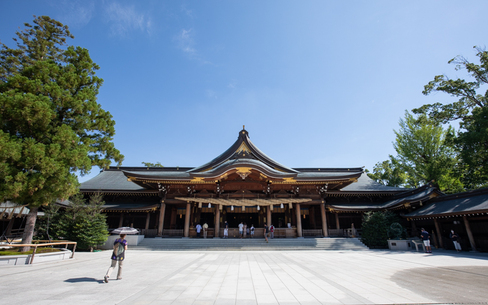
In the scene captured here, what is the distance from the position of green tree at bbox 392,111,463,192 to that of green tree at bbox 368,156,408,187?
6.37 feet

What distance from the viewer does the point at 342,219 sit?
2178cm

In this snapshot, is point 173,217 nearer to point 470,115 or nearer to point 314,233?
point 314,233

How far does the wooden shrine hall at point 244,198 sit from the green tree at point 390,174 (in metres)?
11.5

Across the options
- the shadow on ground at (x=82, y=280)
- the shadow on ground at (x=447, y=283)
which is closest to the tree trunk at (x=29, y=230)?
the shadow on ground at (x=82, y=280)

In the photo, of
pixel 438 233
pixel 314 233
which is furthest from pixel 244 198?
pixel 438 233

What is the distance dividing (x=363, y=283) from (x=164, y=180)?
16813mm

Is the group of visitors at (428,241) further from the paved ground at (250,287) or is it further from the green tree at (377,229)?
the paved ground at (250,287)

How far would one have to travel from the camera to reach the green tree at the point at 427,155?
24.5 m

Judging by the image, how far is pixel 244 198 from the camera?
65.8 ft

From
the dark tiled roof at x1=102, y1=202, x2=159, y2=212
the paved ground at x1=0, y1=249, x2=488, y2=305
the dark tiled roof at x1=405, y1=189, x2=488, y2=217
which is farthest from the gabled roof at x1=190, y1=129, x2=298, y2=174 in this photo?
the paved ground at x1=0, y1=249, x2=488, y2=305

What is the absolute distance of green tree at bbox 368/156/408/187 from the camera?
3187cm

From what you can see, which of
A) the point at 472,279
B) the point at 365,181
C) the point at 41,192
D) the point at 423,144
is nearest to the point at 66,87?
the point at 41,192

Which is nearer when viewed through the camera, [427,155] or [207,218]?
[207,218]

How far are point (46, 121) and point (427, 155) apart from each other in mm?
37695
